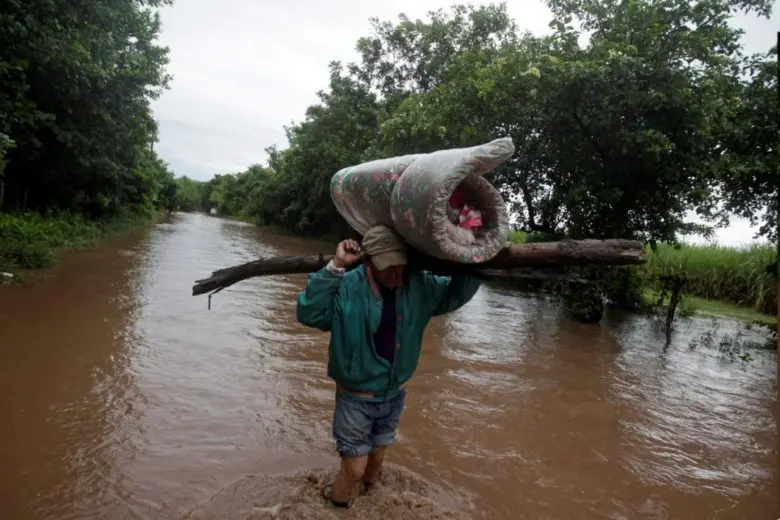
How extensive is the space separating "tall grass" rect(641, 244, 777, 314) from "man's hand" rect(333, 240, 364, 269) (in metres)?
11.0

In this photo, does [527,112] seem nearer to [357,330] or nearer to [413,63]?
[357,330]

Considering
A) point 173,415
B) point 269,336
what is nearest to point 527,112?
point 269,336

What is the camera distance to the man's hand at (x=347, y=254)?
242cm

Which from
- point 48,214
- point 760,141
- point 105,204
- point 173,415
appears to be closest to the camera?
point 173,415

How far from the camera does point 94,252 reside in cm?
1313

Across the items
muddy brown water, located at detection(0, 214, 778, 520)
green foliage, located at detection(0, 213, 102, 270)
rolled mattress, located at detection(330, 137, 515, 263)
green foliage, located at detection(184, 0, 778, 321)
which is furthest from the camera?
green foliage, located at detection(0, 213, 102, 270)

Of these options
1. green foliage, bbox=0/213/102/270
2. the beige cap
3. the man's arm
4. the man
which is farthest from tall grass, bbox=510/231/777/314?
green foliage, bbox=0/213/102/270

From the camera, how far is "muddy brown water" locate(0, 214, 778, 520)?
3166 mm

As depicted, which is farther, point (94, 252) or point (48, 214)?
point (48, 214)

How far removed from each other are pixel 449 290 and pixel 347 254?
0.66 m

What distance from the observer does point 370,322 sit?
2.46 metres

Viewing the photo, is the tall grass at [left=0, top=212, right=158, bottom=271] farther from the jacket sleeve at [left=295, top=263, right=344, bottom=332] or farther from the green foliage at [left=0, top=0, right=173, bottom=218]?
the jacket sleeve at [left=295, top=263, right=344, bottom=332]

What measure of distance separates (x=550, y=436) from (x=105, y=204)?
17.8 metres

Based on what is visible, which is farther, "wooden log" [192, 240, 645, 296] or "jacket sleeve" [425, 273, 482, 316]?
"jacket sleeve" [425, 273, 482, 316]
